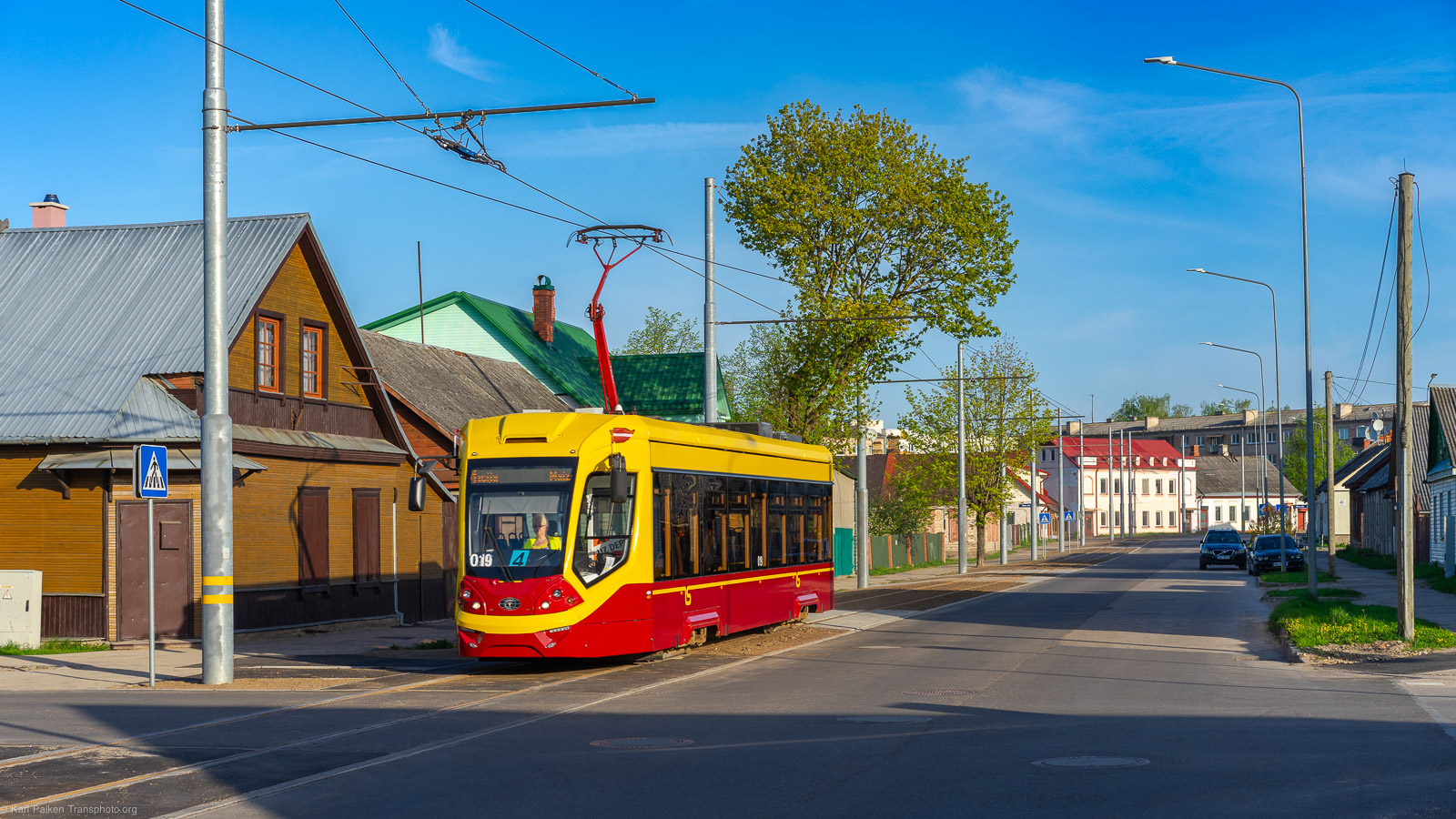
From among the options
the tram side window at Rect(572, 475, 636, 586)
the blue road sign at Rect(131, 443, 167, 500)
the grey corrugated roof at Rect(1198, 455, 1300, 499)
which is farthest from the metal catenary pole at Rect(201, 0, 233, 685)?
the grey corrugated roof at Rect(1198, 455, 1300, 499)

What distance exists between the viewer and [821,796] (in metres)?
8.60

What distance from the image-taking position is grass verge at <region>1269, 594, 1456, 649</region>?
19219 millimetres

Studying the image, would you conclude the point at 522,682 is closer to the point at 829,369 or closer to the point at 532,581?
the point at 532,581

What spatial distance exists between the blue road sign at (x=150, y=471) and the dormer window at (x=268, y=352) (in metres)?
8.35

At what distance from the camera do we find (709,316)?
96.2ft

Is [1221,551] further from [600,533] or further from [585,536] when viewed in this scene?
[585,536]

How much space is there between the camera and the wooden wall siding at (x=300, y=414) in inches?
928

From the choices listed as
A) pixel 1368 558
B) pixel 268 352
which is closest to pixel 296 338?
pixel 268 352

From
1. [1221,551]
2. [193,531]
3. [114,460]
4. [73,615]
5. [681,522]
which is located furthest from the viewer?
[1221,551]

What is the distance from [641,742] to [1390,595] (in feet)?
83.1

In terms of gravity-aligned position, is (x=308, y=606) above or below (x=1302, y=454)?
below

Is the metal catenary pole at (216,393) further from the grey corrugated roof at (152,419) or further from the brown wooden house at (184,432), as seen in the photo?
the grey corrugated roof at (152,419)

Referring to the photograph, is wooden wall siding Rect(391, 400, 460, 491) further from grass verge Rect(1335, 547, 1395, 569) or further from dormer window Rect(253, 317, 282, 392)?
grass verge Rect(1335, 547, 1395, 569)

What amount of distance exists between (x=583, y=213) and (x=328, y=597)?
8.44 meters
